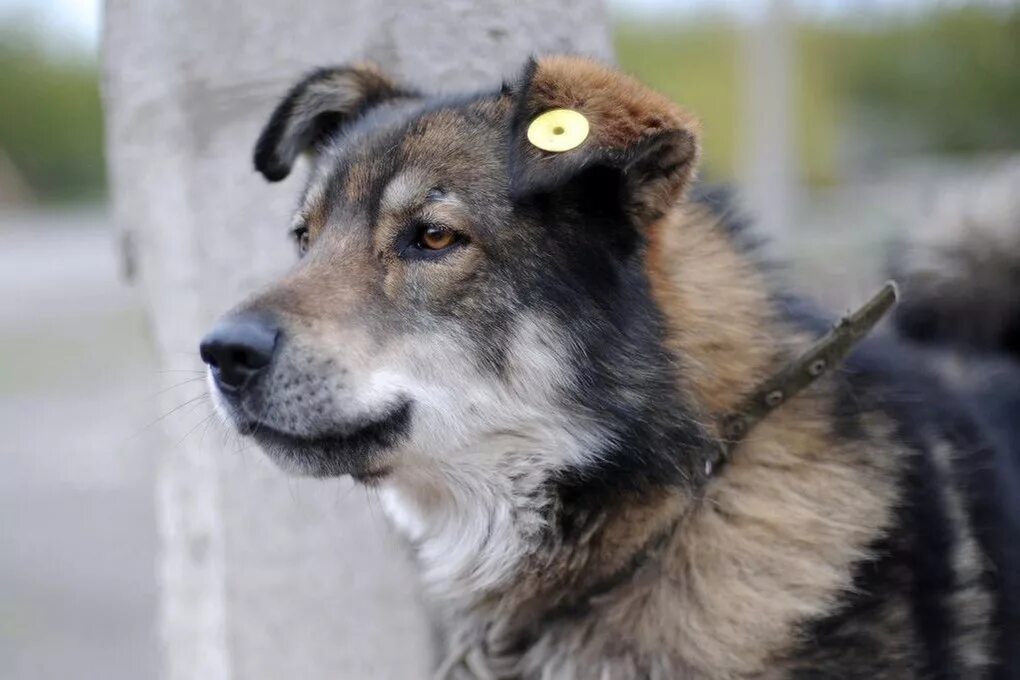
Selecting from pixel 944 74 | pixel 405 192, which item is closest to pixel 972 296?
pixel 405 192

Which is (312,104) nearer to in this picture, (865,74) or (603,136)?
(603,136)

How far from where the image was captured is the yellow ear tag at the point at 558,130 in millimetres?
2660

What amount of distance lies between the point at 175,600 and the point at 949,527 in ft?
7.86

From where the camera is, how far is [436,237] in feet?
9.73

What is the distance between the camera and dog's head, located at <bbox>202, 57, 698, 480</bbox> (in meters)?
2.80

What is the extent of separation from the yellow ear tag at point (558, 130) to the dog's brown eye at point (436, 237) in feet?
1.14

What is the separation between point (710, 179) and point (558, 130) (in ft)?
3.37

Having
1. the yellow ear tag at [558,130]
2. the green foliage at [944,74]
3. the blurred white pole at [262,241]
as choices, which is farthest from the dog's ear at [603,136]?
the green foliage at [944,74]

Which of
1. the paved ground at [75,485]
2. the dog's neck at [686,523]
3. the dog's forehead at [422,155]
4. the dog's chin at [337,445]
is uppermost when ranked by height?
the dog's forehead at [422,155]

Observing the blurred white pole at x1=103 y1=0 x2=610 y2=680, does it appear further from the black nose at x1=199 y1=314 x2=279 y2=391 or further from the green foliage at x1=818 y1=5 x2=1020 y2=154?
the green foliage at x1=818 y1=5 x2=1020 y2=154

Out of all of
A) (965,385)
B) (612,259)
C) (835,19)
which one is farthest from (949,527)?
(835,19)

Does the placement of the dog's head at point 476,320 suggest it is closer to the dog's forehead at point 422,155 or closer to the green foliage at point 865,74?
the dog's forehead at point 422,155

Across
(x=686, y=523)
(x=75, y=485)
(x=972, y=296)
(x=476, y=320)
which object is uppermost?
(x=476, y=320)

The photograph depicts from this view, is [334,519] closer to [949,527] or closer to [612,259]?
[612,259]
